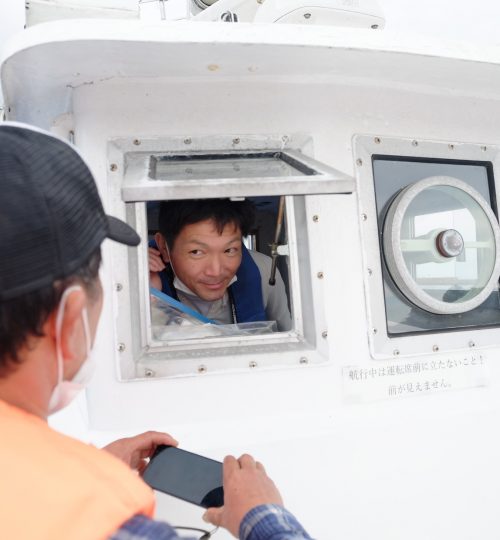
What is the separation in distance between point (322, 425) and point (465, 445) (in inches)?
20.5

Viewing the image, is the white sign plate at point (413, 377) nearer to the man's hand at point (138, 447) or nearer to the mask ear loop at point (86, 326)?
the man's hand at point (138, 447)

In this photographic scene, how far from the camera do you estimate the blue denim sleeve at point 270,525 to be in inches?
37.2

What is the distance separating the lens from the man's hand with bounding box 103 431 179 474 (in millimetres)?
1356

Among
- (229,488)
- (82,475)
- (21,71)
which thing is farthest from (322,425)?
(21,71)

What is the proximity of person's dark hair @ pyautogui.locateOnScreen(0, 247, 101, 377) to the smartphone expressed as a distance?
2.22 feet

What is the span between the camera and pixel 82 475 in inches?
26.2

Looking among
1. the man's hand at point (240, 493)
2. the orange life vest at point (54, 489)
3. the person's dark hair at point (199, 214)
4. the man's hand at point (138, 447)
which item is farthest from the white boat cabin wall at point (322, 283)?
the orange life vest at point (54, 489)

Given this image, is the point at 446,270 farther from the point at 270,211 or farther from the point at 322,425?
the point at 270,211

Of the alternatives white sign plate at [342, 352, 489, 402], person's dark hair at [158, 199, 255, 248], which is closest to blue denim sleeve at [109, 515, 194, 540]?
white sign plate at [342, 352, 489, 402]

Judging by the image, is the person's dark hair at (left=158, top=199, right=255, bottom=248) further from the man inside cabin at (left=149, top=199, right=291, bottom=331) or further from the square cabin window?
the square cabin window

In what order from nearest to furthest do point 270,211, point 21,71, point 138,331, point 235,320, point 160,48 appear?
point 160,48, point 21,71, point 138,331, point 235,320, point 270,211

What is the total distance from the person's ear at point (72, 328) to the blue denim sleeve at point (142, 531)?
0.83 ft

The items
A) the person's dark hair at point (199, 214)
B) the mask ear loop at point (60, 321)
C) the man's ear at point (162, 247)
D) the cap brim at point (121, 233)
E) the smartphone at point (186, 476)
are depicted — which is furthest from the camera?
the man's ear at point (162, 247)

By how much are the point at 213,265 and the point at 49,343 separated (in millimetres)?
1378
